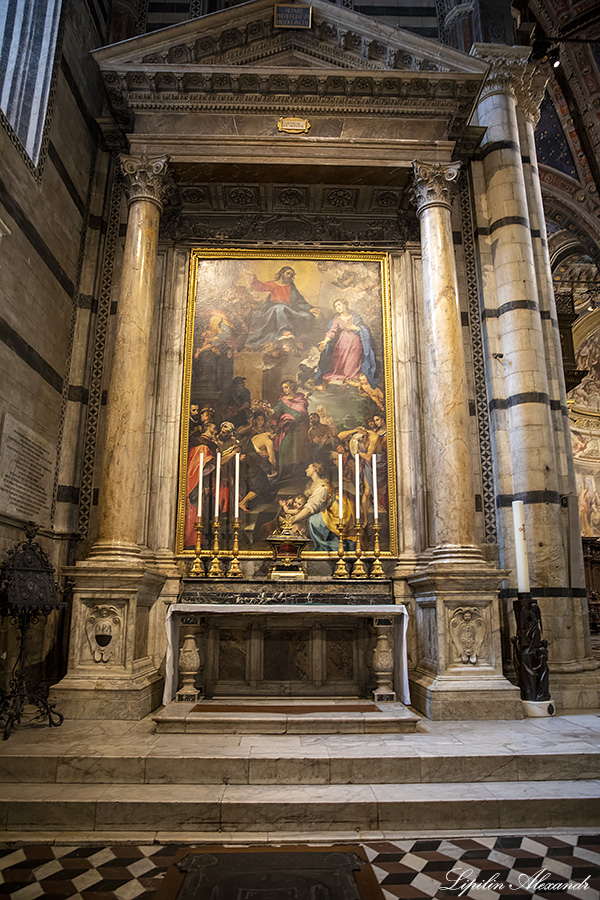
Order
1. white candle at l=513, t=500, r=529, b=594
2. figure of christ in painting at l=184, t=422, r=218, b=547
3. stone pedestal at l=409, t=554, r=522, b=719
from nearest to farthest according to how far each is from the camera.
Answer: stone pedestal at l=409, t=554, r=522, b=719 < white candle at l=513, t=500, r=529, b=594 < figure of christ in painting at l=184, t=422, r=218, b=547

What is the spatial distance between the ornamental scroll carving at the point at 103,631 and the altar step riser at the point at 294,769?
1630 millimetres

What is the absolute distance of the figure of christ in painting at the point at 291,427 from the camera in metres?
8.47

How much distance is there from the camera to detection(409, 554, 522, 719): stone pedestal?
6266 mm

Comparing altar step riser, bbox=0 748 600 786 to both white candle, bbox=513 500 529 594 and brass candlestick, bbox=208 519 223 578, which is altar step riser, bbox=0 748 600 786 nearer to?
white candle, bbox=513 500 529 594

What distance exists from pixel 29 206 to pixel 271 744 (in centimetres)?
633

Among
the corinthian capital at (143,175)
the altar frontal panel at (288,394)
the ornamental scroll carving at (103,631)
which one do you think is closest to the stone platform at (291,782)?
the ornamental scroll carving at (103,631)

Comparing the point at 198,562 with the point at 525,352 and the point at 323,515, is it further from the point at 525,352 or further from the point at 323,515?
the point at 525,352

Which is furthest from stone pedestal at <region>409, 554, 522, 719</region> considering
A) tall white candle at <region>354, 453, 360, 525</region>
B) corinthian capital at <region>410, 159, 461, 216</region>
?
corinthian capital at <region>410, 159, 461, 216</region>

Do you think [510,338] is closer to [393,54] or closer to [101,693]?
[393,54]

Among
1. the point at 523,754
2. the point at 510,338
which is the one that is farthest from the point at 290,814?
the point at 510,338

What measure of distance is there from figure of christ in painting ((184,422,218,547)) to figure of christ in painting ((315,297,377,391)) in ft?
5.49

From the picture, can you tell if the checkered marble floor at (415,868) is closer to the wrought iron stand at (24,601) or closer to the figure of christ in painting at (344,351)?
the wrought iron stand at (24,601)

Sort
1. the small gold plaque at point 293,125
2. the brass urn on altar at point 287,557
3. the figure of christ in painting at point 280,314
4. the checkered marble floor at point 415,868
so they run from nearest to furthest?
the checkered marble floor at point 415,868, the brass urn on altar at point 287,557, the small gold plaque at point 293,125, the figure of christ in painting at point 280,314

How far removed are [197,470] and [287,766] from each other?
438cm
